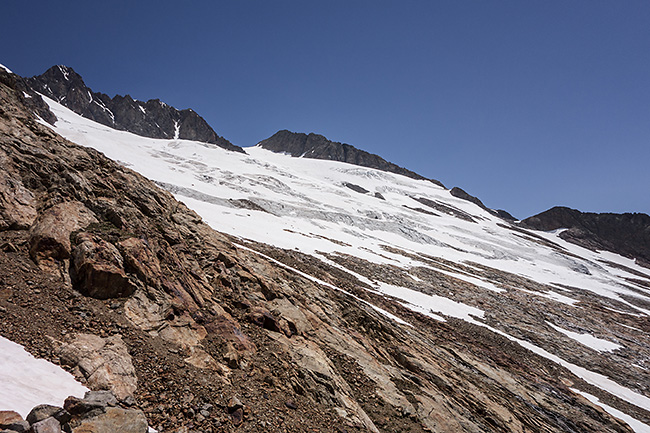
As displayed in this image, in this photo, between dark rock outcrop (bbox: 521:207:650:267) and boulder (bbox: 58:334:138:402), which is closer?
boulder (bbox: 58:334:138:402)

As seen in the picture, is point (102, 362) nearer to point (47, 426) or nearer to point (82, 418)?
point (82, 418)

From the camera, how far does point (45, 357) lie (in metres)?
5.64

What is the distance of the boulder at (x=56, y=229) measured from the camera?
26.2ft

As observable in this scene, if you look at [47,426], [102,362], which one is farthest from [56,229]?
[47,426]

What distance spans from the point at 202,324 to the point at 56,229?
204 inches

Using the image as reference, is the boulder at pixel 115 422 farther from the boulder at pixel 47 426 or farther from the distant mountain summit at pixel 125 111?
the distant mountain summit at pixel 125 111

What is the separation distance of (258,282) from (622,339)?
4135 cm

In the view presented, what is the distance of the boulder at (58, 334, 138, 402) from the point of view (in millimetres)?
5711

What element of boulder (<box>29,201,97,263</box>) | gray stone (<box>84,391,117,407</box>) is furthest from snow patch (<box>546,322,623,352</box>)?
boulder (<box>29,201,97,263</box>)

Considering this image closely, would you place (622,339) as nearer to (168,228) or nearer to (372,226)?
(372,226)

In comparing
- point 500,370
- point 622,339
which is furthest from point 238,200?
point 622,339

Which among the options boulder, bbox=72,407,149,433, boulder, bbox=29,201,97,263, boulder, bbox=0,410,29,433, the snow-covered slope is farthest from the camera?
the snow-covered slope

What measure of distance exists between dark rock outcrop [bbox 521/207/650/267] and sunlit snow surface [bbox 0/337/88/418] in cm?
15525

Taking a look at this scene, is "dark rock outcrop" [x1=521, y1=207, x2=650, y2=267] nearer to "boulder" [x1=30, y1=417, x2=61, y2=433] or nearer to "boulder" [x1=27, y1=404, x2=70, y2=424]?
"boulder" [x1=27, y1=404, x2=70, y2=424]
